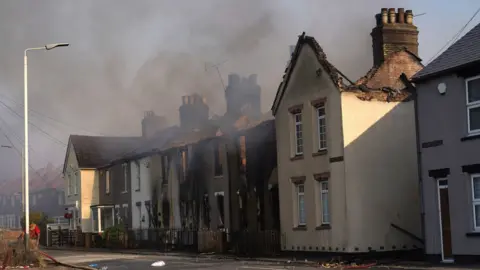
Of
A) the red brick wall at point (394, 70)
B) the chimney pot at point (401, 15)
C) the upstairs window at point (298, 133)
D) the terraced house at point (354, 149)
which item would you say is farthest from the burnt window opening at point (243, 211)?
the chimney pot at point (401, 15)

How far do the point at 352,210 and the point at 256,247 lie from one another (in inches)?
225

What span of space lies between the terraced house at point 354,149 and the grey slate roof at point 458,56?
11.7 ft

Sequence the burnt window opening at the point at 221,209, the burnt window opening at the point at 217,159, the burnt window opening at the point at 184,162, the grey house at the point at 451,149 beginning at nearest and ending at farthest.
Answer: the grey house at the point at 451,149, the burnt window opening at the point at 221,209, the burnt window opening at the point at 217,159, the burnt window opening at the point at 184,162

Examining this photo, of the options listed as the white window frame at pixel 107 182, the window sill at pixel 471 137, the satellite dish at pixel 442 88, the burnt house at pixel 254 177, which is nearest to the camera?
the window sill at pixel 471 137

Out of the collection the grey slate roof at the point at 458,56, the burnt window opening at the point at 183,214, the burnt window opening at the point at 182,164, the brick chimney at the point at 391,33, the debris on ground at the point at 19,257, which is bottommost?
the debris on ground at the point at 19,257

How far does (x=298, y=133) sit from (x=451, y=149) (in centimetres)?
781

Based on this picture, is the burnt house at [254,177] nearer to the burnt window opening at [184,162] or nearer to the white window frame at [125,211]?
the burnt window opening at [184,162]

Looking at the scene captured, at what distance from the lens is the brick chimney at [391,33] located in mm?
26344

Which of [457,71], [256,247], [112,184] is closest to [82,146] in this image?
[112,184]

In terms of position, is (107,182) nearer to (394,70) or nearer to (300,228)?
(300,228)

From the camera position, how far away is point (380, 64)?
2623 centimetres

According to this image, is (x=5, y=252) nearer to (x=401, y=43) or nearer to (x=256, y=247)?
(x=256, y=247)

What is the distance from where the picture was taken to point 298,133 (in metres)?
27.4

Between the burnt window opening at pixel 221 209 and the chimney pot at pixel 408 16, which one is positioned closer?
the chimney pot at pixel 408 16
